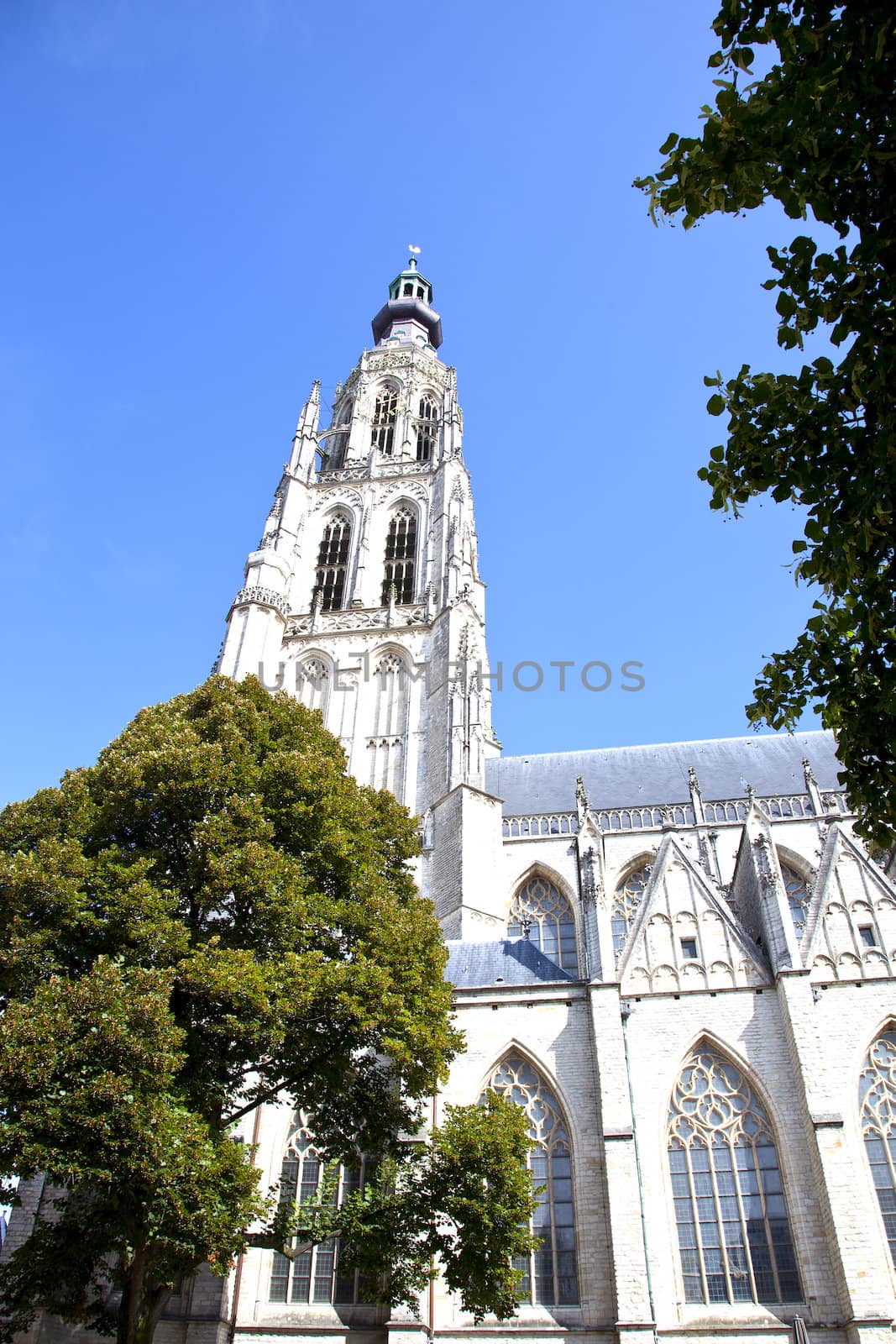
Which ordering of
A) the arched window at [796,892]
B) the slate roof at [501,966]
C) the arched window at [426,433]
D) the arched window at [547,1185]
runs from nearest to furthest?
the arched window at [547,1185] → the slate roof at [501,966] → the arched window at [796,892] → the arched window at [426,433]

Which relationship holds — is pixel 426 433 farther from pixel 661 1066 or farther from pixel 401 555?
pixel 661 1066

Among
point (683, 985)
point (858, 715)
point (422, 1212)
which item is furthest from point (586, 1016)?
point (858, 715)

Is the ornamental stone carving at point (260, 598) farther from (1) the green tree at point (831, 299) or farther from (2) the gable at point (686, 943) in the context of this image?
(1) the green tree at point (831, 299)

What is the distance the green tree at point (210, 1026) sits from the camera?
1002cm

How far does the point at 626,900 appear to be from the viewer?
25938mm

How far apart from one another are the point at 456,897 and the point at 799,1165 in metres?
9.33

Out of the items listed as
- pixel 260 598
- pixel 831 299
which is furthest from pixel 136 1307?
pixel 260 598

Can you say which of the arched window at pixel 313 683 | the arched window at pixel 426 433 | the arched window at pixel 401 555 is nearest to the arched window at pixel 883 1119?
the arched window at pixel 313 683

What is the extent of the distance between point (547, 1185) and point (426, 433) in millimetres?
Answer: 29961

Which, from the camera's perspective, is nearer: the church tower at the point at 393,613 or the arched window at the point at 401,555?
the church tower at the point at 393,613

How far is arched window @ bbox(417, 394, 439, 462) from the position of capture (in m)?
38.5

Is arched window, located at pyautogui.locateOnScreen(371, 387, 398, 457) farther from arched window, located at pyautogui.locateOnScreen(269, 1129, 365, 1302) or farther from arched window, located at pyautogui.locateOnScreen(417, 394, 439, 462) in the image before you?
arched window, located at pyautogui.locateOnScreen(269, 1129, 365, 1302)

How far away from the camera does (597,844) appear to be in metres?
19.4

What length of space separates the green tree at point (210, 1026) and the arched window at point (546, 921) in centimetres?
1087
